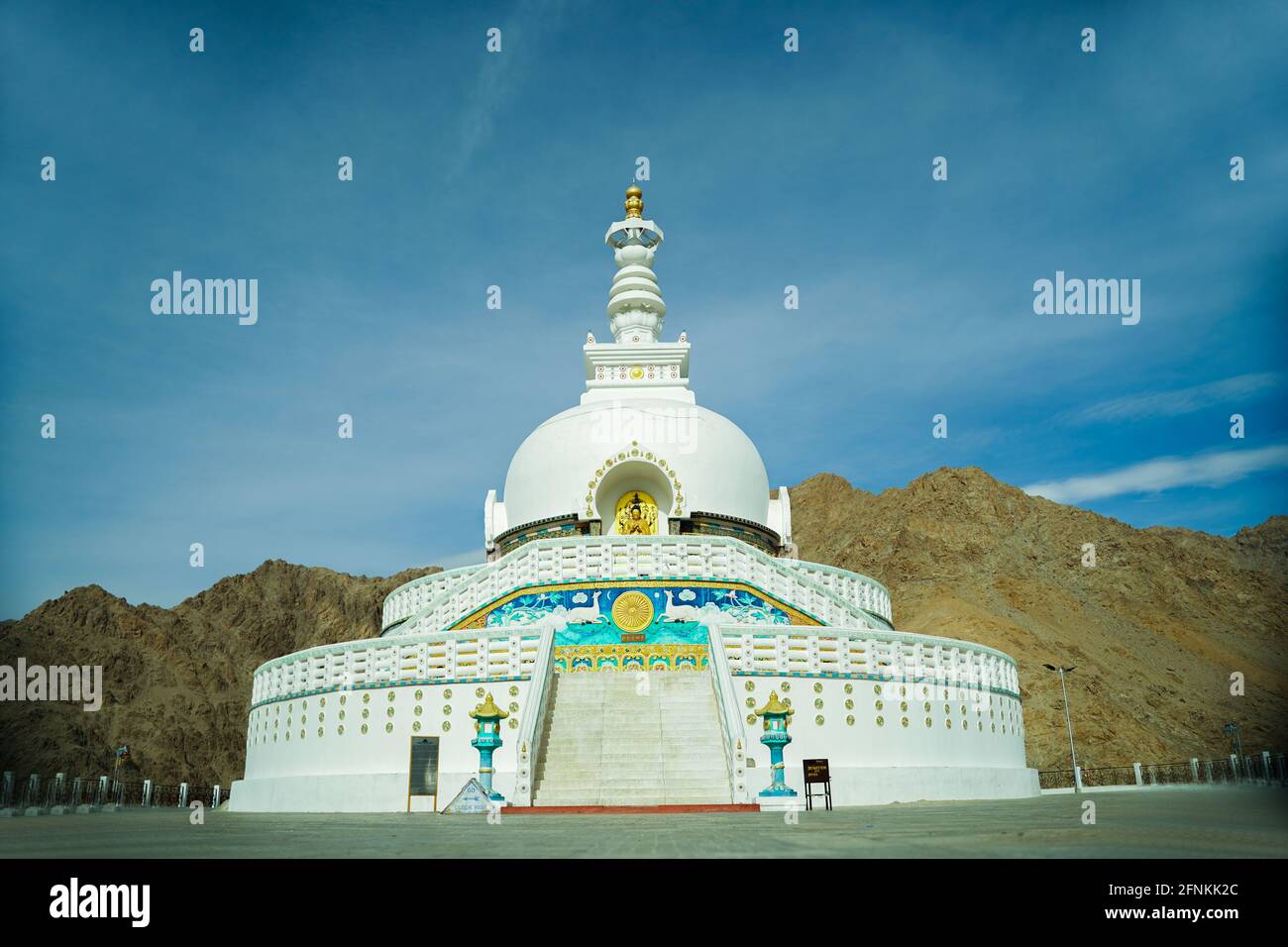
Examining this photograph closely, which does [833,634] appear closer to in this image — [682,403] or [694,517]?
[694,517]

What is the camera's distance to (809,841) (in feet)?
22.6

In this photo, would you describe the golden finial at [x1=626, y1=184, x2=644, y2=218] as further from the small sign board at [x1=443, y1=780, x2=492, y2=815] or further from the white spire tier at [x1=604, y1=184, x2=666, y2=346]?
the small sign board at [x1=443, y1=780, x2=492, y2=815]

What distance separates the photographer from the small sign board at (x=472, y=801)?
15.8 m

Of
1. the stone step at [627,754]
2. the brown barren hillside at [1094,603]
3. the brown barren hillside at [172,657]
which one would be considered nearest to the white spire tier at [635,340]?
the stone step at [627,754]

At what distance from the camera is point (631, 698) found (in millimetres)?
19672

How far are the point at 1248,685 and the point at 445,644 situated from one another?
74092 mm

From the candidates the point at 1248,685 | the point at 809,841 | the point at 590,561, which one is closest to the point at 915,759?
the point at 590,561

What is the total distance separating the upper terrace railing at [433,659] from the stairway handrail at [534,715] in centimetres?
38

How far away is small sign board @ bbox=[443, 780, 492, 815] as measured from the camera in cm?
1579

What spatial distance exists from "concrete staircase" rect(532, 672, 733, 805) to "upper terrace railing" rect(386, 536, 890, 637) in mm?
2956

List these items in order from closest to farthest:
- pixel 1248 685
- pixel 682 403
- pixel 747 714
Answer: pixel 747 714
pixel 682 403
pixel 1248 685

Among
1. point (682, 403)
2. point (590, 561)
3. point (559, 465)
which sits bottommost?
point (590, 561)

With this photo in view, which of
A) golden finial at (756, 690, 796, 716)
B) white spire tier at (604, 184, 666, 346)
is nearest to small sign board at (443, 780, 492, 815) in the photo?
golden finial at (756, 690, 796, 716)
